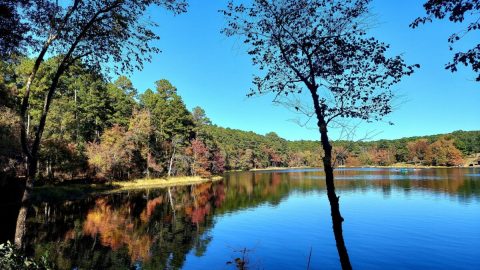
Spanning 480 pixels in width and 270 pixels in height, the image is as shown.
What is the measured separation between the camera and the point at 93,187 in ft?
172

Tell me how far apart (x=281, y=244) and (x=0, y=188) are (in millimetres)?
30946

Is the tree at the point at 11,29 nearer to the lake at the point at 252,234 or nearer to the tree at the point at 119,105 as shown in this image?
the lake at the point at 252,234

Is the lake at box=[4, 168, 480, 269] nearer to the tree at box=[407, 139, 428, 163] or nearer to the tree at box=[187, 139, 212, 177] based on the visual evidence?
the tree at box=[187, 139, 212, 177]

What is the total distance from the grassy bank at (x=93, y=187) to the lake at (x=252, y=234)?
10.4ft

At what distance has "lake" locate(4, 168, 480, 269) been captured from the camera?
1909 cm

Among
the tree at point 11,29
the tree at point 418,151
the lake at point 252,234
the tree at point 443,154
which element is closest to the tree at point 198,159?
the lake at point 252,234

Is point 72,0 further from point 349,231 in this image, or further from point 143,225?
point 349,231

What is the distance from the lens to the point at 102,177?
2287 inches

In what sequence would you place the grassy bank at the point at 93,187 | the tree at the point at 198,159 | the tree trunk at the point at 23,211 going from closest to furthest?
the tree trunk at the point at 23,211 < the grassy bank at the point at 93,187 < the tree at the point at 198,159

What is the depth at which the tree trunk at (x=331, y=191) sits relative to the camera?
977 centimetres

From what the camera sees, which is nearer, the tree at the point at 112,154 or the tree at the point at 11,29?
the tree at the point at 11,29

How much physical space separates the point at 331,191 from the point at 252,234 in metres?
17.3

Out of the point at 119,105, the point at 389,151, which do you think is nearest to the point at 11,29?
the point at 119,105

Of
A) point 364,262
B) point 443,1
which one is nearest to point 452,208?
point 364,262
